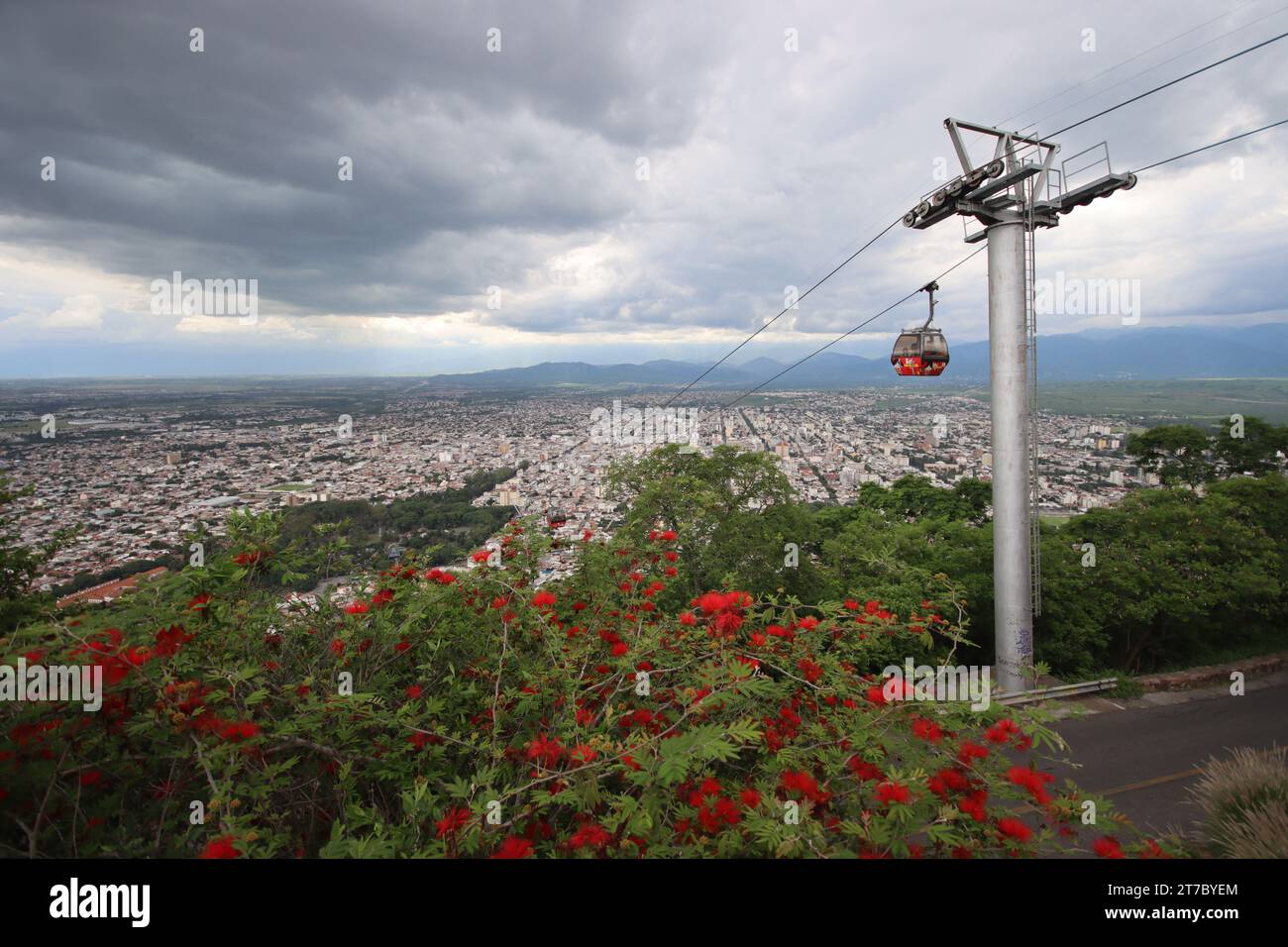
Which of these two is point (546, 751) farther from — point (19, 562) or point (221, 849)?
point (19, 562)

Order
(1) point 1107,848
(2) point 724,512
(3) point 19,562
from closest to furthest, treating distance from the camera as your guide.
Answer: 1. (1) point 1107,848
2. (3) point 19,562
3. (2) point 724,512

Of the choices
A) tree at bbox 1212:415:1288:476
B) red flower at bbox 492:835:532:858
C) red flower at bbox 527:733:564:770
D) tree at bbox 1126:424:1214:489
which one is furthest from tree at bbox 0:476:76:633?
tree at bbox 1212:415:1288:476

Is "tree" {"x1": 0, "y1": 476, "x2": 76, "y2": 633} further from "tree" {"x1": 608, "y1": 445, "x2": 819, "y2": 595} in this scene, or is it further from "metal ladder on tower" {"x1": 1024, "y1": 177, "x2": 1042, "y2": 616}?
"metal ladder on tower" {"x1": 1024, "y1": 177, "x2": 1042, "y2": 616}

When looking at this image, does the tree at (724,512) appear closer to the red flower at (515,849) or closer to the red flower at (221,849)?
the red flower at (515,849)

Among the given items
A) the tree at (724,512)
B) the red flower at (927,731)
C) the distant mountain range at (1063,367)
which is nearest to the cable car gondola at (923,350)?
the tree at (724,512)

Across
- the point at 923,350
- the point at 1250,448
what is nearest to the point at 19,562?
the point at 923,350
